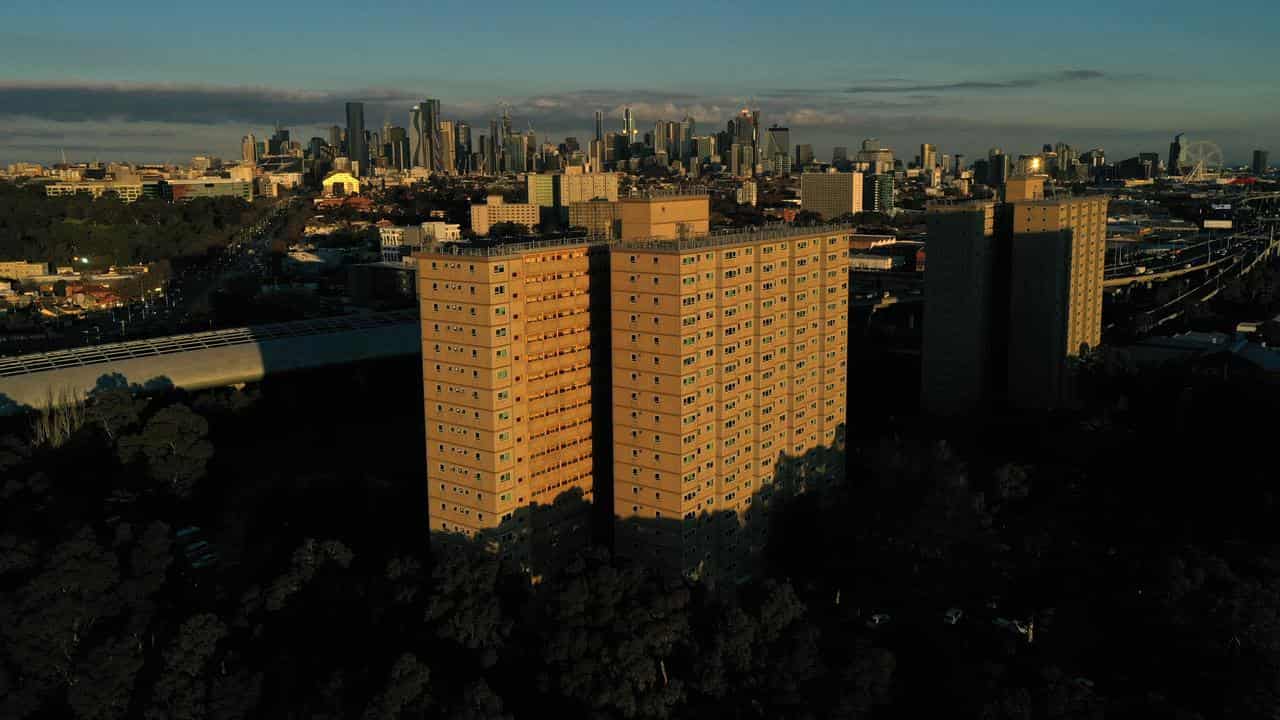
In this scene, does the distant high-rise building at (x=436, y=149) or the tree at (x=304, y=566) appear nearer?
the tree at (x=304, y=566)

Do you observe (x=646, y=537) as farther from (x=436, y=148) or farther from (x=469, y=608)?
(x=436, y=148)

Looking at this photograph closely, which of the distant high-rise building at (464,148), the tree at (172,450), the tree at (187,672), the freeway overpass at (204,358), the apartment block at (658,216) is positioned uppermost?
the distant high-rise building at (464,148)

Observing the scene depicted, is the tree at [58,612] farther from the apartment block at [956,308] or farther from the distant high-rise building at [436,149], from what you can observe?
the distant high-rise building at [436,149]

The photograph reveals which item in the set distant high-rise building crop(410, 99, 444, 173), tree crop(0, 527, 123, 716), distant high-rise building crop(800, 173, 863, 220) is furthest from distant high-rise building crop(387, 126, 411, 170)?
tree crop(0, 527, 123, 716)

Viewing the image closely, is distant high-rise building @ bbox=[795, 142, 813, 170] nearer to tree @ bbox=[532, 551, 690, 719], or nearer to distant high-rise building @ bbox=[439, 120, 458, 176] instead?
distant high-rise building @ bbox=[439, 120, 458, 176]

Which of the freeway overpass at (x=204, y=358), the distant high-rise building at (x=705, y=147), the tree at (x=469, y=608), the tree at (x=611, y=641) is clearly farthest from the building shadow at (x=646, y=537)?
the distant high-rise building at (x=705, y=147)

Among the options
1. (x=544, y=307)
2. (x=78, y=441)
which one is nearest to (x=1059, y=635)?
(x=544, y=307)
